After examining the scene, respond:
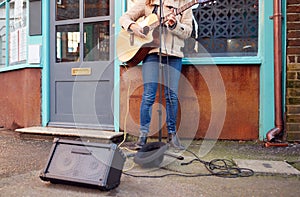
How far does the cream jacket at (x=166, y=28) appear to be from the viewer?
9.63 ft

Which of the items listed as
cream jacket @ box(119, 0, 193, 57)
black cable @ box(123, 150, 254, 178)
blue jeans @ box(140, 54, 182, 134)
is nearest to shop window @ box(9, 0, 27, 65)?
cream jacket @ box(119, 0, 193, 57)

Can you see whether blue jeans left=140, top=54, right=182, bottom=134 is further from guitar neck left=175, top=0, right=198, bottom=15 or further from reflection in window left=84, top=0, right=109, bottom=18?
reflection in window left=84, top=0, right=109, bottom=18

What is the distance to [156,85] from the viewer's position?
304 cm

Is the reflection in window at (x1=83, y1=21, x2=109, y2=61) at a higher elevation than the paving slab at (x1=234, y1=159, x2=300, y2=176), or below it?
higher

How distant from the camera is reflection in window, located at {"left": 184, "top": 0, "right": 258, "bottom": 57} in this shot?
3518mm

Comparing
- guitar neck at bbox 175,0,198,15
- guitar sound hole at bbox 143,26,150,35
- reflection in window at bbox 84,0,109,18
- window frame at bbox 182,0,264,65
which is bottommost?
window frame at bbox 182,0,264,65

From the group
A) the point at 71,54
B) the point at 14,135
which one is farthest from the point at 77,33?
the point at 14,135

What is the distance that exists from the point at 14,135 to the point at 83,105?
1006 mm

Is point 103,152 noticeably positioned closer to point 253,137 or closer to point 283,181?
point 283,181

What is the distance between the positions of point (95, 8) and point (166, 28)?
4.72ft

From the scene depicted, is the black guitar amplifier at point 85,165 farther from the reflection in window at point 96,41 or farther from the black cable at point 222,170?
the reflection in window at point 96,41

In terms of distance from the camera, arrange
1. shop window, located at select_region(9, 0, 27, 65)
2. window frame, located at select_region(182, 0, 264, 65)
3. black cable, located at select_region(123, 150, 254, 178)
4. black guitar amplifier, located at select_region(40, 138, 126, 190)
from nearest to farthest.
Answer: black guitar amplifier, located at select_region(40, 138, 126, 190) → black cable, located at select_region(123, 150, 254, 178) → window frame, located at select_region(182, 0, 264, 65) → shop window, located at select_region(9, 0, 27, 65)

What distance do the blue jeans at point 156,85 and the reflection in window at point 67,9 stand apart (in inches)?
60.5

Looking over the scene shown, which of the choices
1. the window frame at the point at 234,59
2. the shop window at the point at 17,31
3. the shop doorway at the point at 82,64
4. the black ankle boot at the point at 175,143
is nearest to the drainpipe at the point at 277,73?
the window frame at the point at 234,59
